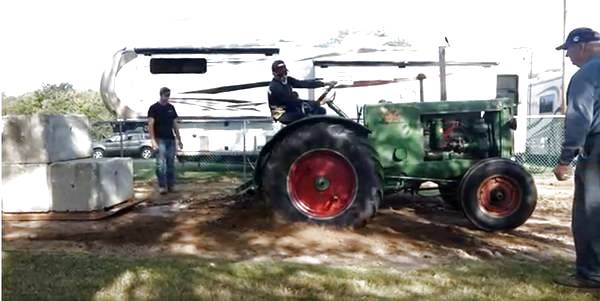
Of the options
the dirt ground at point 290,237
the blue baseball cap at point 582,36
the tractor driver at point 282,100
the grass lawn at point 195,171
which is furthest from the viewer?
the grass lawn at point 195,171

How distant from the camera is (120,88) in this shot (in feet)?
45.5

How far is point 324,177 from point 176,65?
8.21m

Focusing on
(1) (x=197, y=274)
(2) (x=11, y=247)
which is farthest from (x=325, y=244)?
(2) (x=11, y=247)

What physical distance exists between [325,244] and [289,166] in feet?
3.54

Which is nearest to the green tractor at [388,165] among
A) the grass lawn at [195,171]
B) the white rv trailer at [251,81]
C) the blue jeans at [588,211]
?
the blue jeans at [588,211]

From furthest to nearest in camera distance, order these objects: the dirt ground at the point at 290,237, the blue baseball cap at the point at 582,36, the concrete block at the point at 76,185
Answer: the concrete block at the point at 76,185 < the dirt ground at the point at 290,237 < the blue baseball cap at the point at 582,36

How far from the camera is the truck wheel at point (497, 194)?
6.40 metres

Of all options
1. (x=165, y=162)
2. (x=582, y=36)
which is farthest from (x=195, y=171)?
(x=582, y=36)

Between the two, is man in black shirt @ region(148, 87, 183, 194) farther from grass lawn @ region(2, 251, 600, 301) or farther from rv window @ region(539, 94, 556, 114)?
rv window @ region(539, 94, 556, 114)

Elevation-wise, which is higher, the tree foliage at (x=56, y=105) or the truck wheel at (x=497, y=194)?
the tree foliage at (x=56, y=105)

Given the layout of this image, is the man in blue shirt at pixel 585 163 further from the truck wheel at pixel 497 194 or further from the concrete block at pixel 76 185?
the concrete block at pixel 76 185

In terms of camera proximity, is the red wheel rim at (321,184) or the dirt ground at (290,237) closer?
the dirt ground at (290,237)

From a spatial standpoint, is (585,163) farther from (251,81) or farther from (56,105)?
(56,105)

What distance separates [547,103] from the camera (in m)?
A: 20.0
